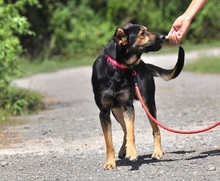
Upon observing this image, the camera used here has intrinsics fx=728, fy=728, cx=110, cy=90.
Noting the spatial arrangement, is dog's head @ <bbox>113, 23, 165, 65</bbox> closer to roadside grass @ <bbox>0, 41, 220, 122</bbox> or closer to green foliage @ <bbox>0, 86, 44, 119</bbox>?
roadside grass @ <bbox>0, 41, 220, 122</bbox>

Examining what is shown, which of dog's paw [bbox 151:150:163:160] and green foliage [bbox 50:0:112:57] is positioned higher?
dog's paw [bbox 151:150:163:160]

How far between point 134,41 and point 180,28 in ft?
2.51

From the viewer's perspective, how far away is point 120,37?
7.64 metres

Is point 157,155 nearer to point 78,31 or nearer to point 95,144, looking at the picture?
point 95,144

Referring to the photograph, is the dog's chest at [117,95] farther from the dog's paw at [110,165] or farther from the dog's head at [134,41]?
the dog's paw at [110,165]

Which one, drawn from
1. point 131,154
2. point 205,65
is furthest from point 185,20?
point 205,65

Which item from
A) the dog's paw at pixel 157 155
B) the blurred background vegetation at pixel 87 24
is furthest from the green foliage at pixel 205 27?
the dog's paw at pixel 157 155

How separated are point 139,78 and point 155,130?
64cm

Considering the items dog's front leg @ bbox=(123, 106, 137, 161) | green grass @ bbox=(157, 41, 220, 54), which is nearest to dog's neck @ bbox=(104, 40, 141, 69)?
dog's front leg @ bbox=(123, 106, 137, 161)

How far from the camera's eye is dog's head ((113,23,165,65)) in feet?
24.9

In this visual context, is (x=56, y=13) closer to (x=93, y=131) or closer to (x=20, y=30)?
(x=20, y=30)

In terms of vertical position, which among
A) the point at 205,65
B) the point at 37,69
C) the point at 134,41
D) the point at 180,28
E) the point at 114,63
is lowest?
the point at 37,69

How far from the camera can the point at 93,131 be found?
34.3 ft

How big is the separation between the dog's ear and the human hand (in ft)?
2.12
